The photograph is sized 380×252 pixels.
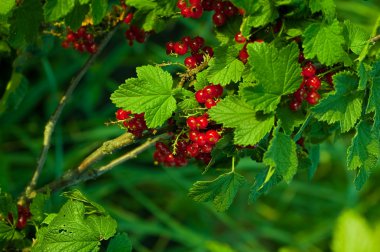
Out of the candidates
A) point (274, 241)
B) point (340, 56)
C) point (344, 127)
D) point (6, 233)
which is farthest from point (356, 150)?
point (274, 241)

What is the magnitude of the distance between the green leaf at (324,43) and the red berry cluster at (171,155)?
279mm

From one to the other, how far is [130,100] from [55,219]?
0.25 meters

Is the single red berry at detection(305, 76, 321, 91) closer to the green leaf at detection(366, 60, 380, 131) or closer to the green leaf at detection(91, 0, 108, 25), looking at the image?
the green leaf at detection(366, 60, 380, 131)

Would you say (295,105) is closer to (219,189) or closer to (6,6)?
(219,189)

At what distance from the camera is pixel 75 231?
0.95m

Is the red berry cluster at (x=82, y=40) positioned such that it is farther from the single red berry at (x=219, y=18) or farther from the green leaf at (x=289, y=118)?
the green leaf at (x=289, y=118)

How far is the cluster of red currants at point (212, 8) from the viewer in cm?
97

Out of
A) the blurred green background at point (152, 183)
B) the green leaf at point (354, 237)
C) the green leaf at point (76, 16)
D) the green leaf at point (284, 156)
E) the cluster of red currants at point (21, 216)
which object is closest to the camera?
the green leaf at point (284, 156)

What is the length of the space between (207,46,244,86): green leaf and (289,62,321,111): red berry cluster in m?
0.10

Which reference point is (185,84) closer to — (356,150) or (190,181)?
(356,150)

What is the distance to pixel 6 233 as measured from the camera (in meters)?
1.03

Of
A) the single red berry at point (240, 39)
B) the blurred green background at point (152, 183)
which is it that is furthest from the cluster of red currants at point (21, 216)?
the blurred green background at point (152, 183)

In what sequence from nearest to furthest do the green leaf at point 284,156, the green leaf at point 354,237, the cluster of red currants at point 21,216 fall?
the green leaf at point 284,156 < the cluster of red currants at point 21,216 < the green leaf at point 354,237

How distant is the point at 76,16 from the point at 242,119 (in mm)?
332
